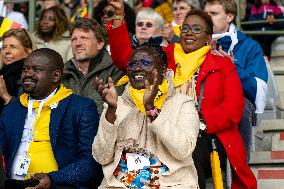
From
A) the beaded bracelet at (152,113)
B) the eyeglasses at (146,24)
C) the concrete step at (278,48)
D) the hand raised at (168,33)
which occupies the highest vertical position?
the eyeglasses at (146,24)

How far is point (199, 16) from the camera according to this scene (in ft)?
30.3

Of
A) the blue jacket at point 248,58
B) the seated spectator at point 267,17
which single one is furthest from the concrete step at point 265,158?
the seated spectator at point 267,17

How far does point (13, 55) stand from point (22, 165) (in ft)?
6.22

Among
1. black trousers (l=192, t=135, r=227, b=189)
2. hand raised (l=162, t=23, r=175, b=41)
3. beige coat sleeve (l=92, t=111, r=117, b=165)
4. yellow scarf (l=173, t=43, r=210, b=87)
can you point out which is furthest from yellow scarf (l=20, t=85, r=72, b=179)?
hand raised (l=162, t=23, r=175, b=41)

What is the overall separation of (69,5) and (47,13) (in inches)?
146

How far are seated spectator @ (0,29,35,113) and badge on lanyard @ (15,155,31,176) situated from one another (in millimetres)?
1397

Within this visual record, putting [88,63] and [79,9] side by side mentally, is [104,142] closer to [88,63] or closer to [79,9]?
[88,63]

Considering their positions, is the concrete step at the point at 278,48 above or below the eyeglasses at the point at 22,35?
below

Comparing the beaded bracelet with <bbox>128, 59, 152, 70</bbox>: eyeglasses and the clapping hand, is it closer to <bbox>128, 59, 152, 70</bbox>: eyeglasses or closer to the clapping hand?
<bbox>128, 59, 152, 70</bbox>: eyeglasses

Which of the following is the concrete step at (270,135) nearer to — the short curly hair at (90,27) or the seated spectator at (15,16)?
the short curly hair at (90,27)

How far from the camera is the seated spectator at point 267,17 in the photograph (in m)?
12.8

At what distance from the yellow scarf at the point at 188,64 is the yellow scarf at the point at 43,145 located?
99cm

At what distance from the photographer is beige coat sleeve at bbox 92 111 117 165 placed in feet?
26.0

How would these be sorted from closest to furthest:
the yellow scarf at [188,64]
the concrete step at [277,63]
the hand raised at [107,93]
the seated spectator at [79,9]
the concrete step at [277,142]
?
the hand raised at [107,93], the yellow scarf at [188,64], the concrete step at [277,142], the concrete step at [277,63], the seated spectator at [79,9]
